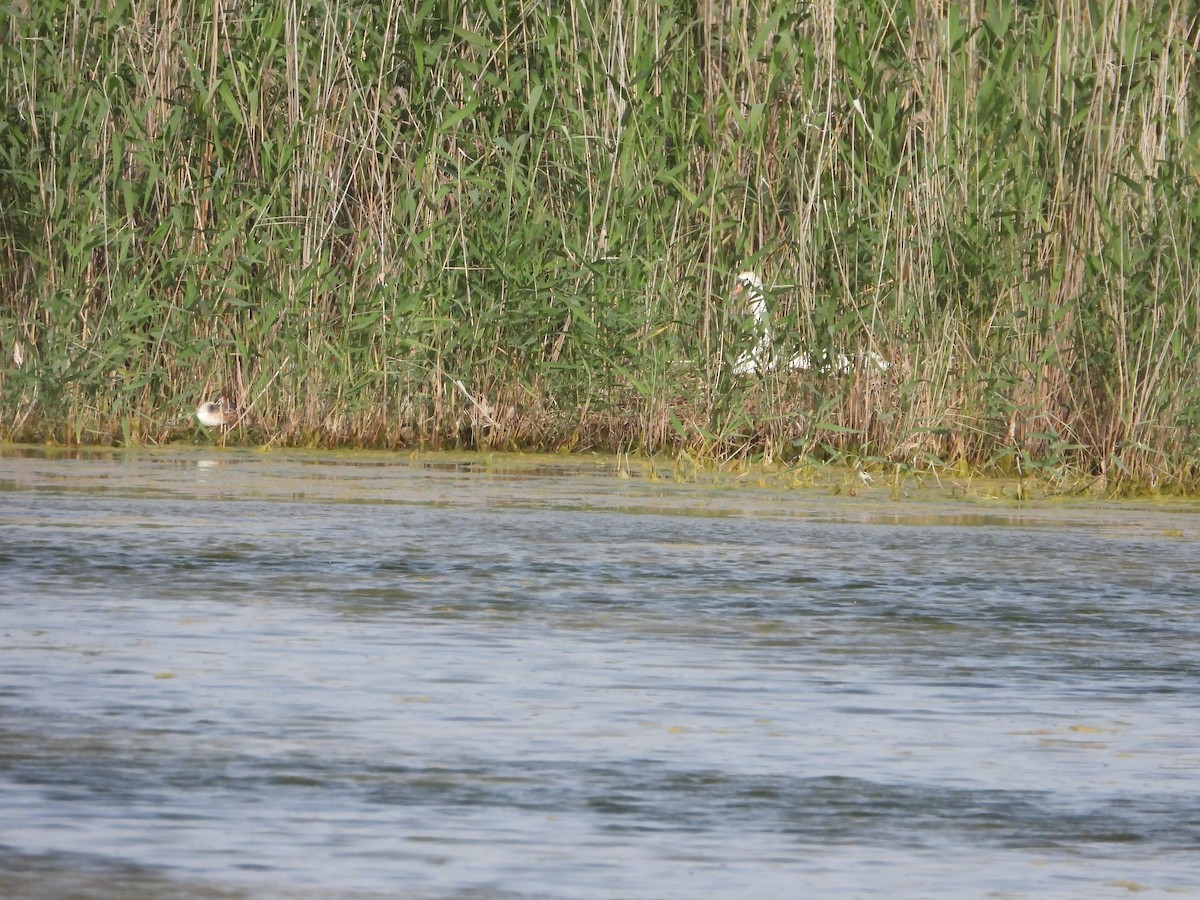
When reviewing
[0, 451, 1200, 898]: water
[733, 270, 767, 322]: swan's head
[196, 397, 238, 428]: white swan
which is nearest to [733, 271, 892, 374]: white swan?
[733, 270, 767, 322]: swan's head

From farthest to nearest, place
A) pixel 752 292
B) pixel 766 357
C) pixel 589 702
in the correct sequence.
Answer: pixel 752 292 → pixel 766 357 → pixel 589 702

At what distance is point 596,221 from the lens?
10203mm

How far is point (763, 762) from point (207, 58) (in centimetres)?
732

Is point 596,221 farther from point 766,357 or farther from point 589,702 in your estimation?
point 589,702

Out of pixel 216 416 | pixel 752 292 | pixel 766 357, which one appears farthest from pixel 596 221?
pixel 216 416

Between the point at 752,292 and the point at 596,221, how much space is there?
696 mm

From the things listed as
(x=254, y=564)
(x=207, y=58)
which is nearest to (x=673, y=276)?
(x=207, y=58)

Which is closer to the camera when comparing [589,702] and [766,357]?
[589,702]

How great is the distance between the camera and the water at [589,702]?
3225 mm

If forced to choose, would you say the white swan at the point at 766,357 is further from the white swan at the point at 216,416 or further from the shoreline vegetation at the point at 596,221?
the white swan at the point at 216,416

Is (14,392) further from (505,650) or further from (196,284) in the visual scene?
(505,650)

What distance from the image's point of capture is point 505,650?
5.04 metres

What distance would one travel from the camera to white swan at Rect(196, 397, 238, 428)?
402 inches

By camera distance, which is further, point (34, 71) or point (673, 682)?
point (34, 71)
